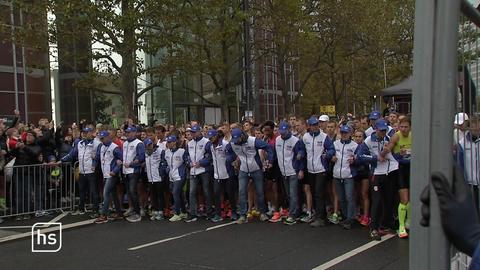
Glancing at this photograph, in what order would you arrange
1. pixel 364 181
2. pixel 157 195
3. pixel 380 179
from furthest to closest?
1. pixel 157 195
2. pixel 364 181
3. pixel 380 179

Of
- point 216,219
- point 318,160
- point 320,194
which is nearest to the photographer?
point 320,194

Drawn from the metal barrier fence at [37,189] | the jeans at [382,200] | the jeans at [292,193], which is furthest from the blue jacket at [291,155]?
the metal barrier fence at [37,189]

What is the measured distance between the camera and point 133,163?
1103 cm

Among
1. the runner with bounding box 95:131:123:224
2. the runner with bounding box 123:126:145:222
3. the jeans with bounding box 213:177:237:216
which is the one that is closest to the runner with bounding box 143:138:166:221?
the runner with bounding box 123:126:145:222

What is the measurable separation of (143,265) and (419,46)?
594cm

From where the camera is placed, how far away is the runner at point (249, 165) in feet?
33.9

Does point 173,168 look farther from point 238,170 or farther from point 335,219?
point 335,219

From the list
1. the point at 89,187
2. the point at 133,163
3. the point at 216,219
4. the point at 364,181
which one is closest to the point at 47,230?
the point at 89,187

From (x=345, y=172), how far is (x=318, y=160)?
59cm

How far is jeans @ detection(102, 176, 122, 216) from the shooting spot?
1091cm

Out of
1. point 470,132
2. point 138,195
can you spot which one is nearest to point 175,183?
point 138,195

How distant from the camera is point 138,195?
11648 millimetres

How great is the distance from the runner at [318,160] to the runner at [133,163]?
3.33 m

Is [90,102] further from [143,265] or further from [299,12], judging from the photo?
[143,265]
